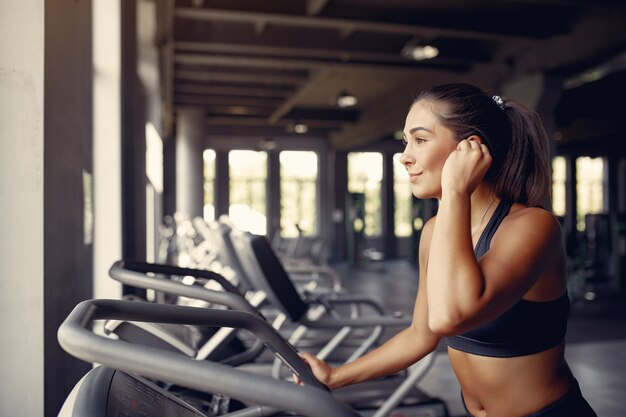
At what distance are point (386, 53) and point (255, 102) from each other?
397cm

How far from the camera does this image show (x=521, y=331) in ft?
3.82

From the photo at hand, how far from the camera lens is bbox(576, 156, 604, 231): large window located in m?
15.7

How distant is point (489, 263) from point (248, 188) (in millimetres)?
14246

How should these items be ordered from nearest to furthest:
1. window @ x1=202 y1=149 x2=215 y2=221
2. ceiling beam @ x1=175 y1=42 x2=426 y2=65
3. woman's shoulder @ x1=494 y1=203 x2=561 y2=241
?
1. woman's shoulder @ x1=494 y1=203 x2=561 y2=241
2. ceiling beam @ x1=175 y1=42 x2=426 y2=65
3. window @ x1=202 y1=149 x2=215 y2=221

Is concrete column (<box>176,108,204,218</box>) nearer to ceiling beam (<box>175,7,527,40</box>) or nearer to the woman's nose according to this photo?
ceiling beam (<box>175,7,527,40</box>)

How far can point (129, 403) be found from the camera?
→ 81 cm

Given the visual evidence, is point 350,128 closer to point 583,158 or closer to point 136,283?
point 583,158

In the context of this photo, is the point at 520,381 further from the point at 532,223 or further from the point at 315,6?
the point at 315,6

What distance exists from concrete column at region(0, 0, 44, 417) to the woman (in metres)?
0.64

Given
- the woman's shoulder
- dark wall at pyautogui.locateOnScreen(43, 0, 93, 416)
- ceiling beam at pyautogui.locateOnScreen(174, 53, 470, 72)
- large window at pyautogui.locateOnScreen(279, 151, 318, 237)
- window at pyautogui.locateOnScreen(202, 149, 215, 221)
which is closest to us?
the woman's shoulder

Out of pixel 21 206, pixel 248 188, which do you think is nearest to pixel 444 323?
pixel 21 206

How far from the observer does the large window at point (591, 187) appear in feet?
51.5

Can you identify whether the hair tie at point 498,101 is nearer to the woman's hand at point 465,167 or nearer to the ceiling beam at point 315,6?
the woman's hand at point 465,167

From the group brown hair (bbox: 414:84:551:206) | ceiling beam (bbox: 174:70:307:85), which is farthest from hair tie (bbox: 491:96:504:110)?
ceiling beam (bbox: 174:70:307:85)
